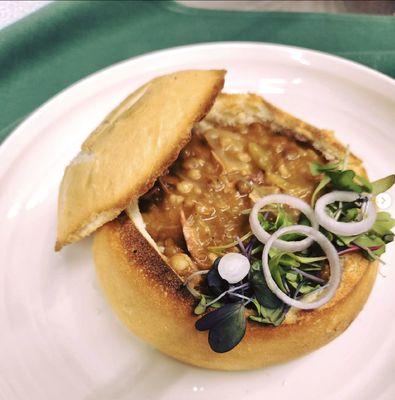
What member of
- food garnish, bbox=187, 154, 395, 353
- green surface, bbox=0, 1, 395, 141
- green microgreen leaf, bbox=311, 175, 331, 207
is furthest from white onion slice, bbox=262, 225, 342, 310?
green surface, bbox=0, 1, 395, 141

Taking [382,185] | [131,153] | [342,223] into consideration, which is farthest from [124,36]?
[342,223]

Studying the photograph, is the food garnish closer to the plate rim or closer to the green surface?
the plate rim

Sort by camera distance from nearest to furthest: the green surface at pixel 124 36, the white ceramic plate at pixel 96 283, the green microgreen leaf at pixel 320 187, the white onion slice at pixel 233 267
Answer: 1. the white onion slice at pixel 233 267
2. the white ceramic plate at pixel 96 283
3. the green microgreen leaf at pixel 320 187
4. the green surface at pixel 124 36

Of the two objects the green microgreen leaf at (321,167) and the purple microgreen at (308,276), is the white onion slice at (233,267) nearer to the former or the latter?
the purple microgreen at (308,276)

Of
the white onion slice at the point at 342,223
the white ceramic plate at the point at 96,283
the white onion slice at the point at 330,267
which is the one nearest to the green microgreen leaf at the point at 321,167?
the white onion slice at the point at 342,223

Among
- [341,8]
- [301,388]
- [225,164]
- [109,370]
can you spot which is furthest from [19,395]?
[341,8]

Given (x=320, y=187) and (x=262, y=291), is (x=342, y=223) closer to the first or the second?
(x=320, y=187)
